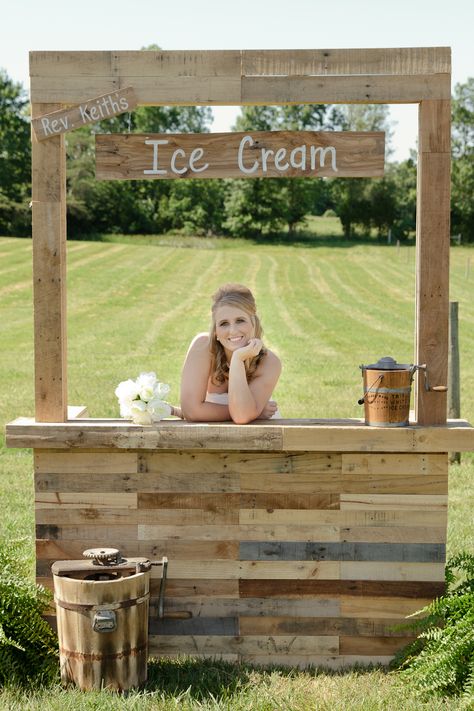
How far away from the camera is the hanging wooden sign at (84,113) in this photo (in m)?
3.59

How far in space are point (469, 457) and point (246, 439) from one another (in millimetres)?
4352

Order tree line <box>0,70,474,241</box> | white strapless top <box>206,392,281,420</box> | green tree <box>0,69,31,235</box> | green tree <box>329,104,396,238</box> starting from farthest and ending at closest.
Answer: green tree <box>329,104,396,238</box> → green tree <box>0,69,31,235</box> → tree line <box>0,70,474,241</box> → white strapless top <box>206,392,281,420</box>

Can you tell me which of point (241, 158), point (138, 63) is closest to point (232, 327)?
point (241, 158)

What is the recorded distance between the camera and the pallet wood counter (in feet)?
12.0

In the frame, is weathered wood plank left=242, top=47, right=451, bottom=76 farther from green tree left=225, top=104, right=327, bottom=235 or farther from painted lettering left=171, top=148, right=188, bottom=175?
green tree left=225, top=104, right=327, bottom=235

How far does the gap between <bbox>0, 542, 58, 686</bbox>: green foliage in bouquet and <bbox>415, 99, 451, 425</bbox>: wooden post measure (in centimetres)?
176

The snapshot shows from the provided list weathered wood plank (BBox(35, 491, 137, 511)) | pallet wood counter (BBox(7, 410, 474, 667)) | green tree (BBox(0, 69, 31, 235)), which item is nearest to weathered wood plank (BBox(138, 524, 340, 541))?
pallet wood counter (BBox(7, 410, 474, 667))

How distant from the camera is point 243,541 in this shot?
3.68 metres

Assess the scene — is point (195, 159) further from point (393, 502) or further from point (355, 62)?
point (393, 502)

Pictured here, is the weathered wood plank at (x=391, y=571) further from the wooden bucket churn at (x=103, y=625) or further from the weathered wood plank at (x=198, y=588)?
the wooden bucket churn at (x=103, y=625)

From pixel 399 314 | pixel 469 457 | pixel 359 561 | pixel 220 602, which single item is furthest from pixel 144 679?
pixel 399 314

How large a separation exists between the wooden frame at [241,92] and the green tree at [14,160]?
3935cm

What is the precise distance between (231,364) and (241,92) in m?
1.07

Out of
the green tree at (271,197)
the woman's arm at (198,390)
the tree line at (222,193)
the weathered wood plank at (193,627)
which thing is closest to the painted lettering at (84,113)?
the woman's arm at (198,390)
